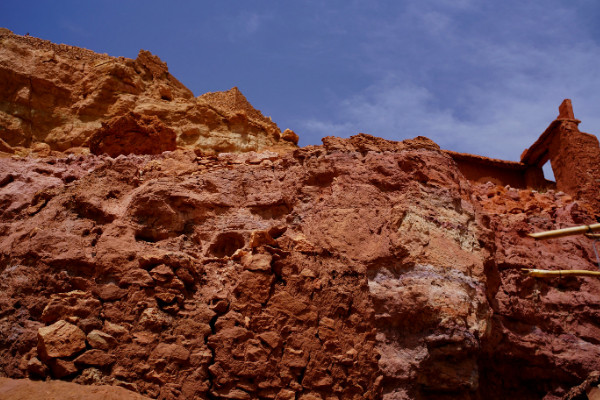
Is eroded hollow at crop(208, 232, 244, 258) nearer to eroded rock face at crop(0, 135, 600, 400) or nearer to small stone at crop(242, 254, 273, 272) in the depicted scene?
eroded rock face at crop(0, 135, 600, 400)

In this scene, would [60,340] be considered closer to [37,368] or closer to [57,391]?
[37,368]

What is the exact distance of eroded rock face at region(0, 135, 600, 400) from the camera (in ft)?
14.1

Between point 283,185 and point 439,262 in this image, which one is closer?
point 439,262

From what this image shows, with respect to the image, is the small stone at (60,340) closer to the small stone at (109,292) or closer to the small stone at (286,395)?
the small stone at (109,292)

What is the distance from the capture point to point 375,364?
4645mm

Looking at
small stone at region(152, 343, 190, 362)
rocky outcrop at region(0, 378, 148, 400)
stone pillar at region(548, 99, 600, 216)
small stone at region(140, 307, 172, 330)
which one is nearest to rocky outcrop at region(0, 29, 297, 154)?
stone pillar at region(548, 99, 600, 216)

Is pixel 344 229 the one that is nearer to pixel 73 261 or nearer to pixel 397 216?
pixel 397 216

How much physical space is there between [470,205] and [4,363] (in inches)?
187

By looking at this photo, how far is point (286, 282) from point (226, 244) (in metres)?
1.08

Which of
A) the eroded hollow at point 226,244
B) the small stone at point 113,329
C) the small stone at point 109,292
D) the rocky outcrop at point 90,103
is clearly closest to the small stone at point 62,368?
the small stone at point 113,329

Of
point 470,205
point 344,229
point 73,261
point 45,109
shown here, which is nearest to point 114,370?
point 73,261

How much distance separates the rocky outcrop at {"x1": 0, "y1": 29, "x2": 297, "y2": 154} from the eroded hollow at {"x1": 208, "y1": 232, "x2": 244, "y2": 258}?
22.3 feet

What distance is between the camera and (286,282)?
4.82 metres

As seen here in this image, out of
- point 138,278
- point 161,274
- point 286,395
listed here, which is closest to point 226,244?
point 161,274
